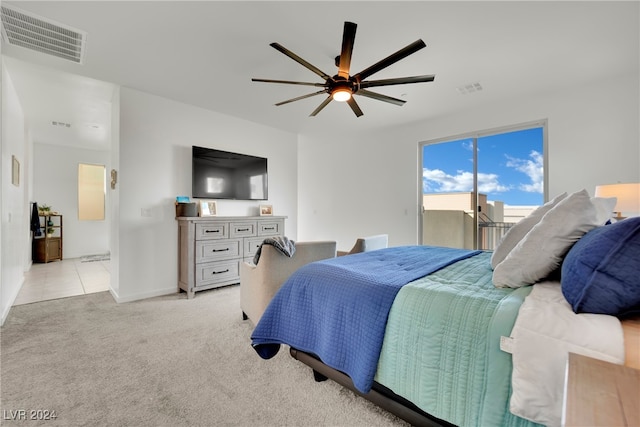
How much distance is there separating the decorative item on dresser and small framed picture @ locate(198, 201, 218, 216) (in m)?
0.32

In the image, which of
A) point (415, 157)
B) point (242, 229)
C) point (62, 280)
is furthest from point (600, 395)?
point (62, 280)

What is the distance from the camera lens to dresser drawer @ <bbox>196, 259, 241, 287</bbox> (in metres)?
3.52

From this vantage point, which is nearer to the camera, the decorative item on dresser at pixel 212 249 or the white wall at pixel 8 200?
the white wall at pixel 8 200

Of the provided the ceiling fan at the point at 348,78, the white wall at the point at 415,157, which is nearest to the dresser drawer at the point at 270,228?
the white wall at the point at 415,157

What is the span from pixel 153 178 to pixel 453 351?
12.6 ft

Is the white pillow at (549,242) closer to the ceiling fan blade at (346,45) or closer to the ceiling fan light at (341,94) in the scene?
the ceiling fan blade at (346,45)

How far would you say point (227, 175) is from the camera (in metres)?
4.25

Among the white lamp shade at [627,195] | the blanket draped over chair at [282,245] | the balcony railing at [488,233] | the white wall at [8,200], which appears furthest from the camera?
the balcony railing at [488,233]

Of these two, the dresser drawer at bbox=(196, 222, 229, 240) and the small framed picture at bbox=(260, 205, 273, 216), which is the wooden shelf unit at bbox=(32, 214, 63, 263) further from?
the small framed picture at bbox=(260, 205, 273, 216)

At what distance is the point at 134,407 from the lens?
1.51 meters

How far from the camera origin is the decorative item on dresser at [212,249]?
347cm

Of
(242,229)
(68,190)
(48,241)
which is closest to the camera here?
(242,229)

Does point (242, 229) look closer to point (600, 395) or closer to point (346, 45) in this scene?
point (346, 45)

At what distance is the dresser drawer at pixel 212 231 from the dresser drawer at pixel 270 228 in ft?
1.89
